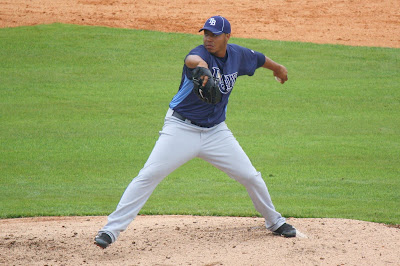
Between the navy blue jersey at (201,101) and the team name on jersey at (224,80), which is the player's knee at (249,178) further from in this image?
the team name on jersey at (224,80)

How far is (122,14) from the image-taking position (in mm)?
19844

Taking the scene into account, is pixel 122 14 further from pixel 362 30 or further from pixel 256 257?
pixel 256 257

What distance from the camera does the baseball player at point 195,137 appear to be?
5.32 metres

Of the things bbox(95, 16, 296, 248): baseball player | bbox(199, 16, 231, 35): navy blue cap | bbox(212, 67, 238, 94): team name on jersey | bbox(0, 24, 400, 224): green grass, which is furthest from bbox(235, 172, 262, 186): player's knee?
bbox(0, 24, 400, 224): green grass

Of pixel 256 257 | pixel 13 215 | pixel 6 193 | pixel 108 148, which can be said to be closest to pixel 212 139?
pixel 256 257

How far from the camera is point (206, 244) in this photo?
5805mm

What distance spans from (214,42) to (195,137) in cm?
83

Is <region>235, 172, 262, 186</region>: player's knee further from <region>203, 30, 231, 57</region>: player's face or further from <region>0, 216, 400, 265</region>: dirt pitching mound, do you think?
<region>203, 30, 231, 57</region>: player's face

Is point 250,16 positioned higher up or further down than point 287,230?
higher up

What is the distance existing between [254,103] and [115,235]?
8015 millimetres

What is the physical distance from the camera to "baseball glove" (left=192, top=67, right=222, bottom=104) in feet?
16.1

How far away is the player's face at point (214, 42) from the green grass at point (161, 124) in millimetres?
2552

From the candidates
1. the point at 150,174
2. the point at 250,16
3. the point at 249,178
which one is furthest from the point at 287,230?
the point at 250,16

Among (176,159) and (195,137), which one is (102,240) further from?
(195,137)
